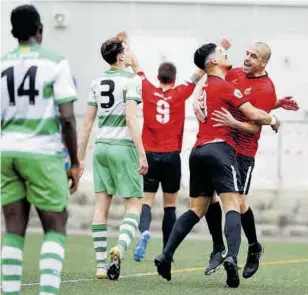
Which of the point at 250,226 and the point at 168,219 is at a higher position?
the point at 250,226

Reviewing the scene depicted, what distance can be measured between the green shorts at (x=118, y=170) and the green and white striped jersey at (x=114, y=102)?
0.08 m

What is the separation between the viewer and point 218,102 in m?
10.3

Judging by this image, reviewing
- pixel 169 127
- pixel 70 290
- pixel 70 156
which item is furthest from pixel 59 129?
pixel 169 127

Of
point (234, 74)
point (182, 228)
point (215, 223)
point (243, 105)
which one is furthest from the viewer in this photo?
point (215, 223)

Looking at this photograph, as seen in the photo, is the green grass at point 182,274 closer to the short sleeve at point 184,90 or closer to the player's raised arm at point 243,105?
the player's raised arm at point 243,105

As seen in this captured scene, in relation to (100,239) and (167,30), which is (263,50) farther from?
(167,30)

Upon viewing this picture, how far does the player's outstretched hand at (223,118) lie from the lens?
1028 cm

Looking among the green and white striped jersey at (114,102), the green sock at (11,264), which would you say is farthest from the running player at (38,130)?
the green and white striped jersey at (114,102)

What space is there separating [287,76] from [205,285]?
10.2 metres

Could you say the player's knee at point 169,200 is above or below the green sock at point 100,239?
below

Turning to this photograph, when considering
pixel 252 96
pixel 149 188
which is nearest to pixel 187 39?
pixel 149 188

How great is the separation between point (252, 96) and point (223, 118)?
24.8 inches

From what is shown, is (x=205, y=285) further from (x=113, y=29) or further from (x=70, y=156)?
(x=113, y=29)

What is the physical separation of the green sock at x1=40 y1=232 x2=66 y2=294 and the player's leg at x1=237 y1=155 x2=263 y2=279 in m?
3.71
